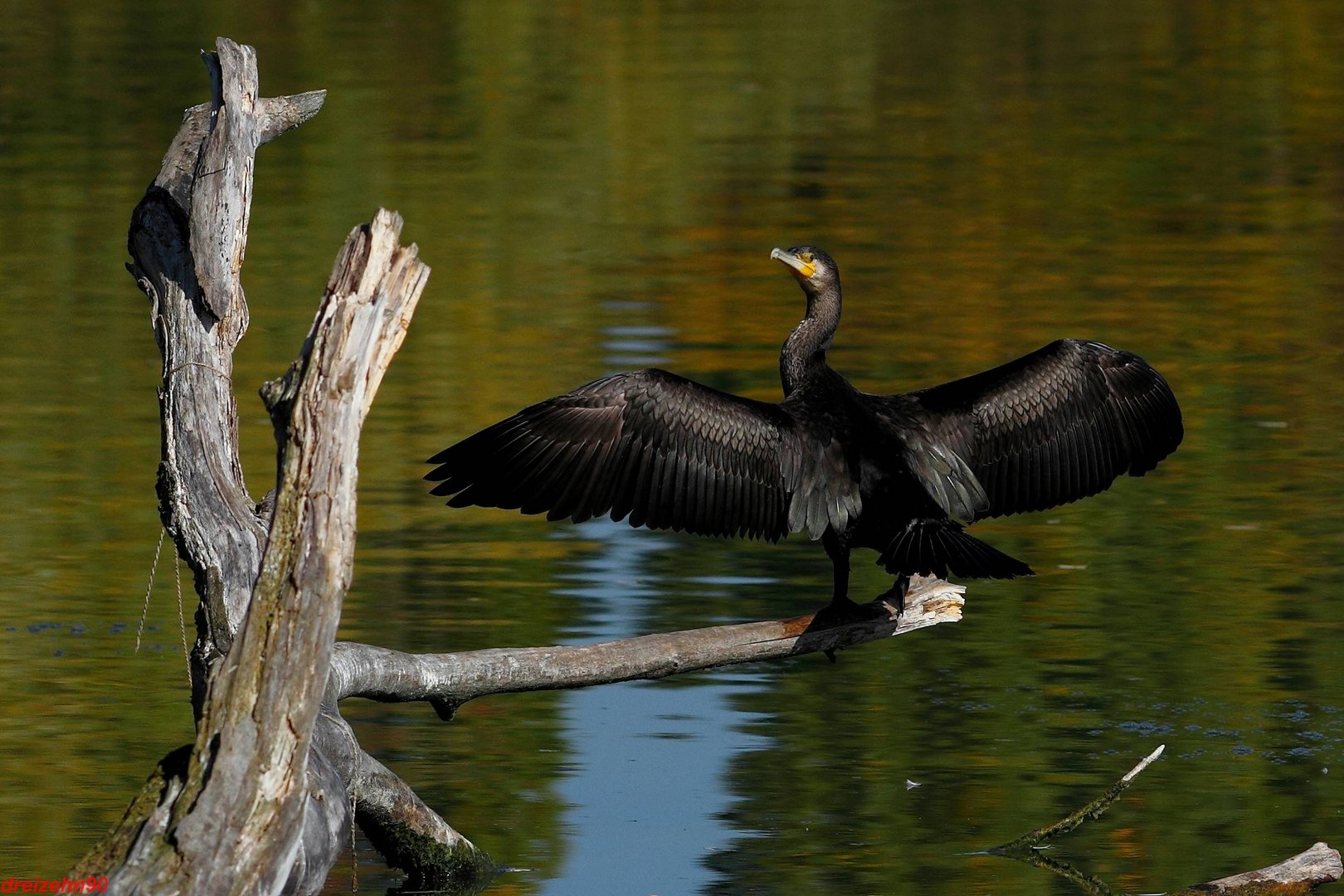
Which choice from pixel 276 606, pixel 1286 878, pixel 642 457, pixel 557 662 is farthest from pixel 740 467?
pixel 276 606

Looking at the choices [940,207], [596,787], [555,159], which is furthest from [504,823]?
[555,159]

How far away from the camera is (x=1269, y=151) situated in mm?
22781

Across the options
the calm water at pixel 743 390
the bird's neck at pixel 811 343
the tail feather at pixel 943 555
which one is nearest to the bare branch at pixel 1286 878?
the calm water at pixel 743 390

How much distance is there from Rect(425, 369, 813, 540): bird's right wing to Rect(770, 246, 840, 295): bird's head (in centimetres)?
78

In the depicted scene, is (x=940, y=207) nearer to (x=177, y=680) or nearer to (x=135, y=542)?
(x=135, y=542)

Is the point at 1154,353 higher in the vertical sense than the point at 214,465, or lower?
lower

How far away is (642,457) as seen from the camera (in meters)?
6.77

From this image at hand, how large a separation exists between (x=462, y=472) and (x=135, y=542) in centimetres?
432

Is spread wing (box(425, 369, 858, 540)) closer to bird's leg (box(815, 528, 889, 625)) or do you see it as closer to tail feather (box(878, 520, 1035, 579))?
bird's leg (box(815, 528, 889, 625))

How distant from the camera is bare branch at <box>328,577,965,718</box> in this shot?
641 centimetres

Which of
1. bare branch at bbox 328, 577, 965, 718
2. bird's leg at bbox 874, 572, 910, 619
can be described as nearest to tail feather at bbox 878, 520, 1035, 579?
bird's leg at bbox 874, 572, 910, 619

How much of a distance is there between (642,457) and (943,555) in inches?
34.3

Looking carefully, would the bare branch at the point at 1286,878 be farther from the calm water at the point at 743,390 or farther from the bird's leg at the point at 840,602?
the bird's leg at the point at 840,602

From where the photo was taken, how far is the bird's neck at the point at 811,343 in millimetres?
7270
